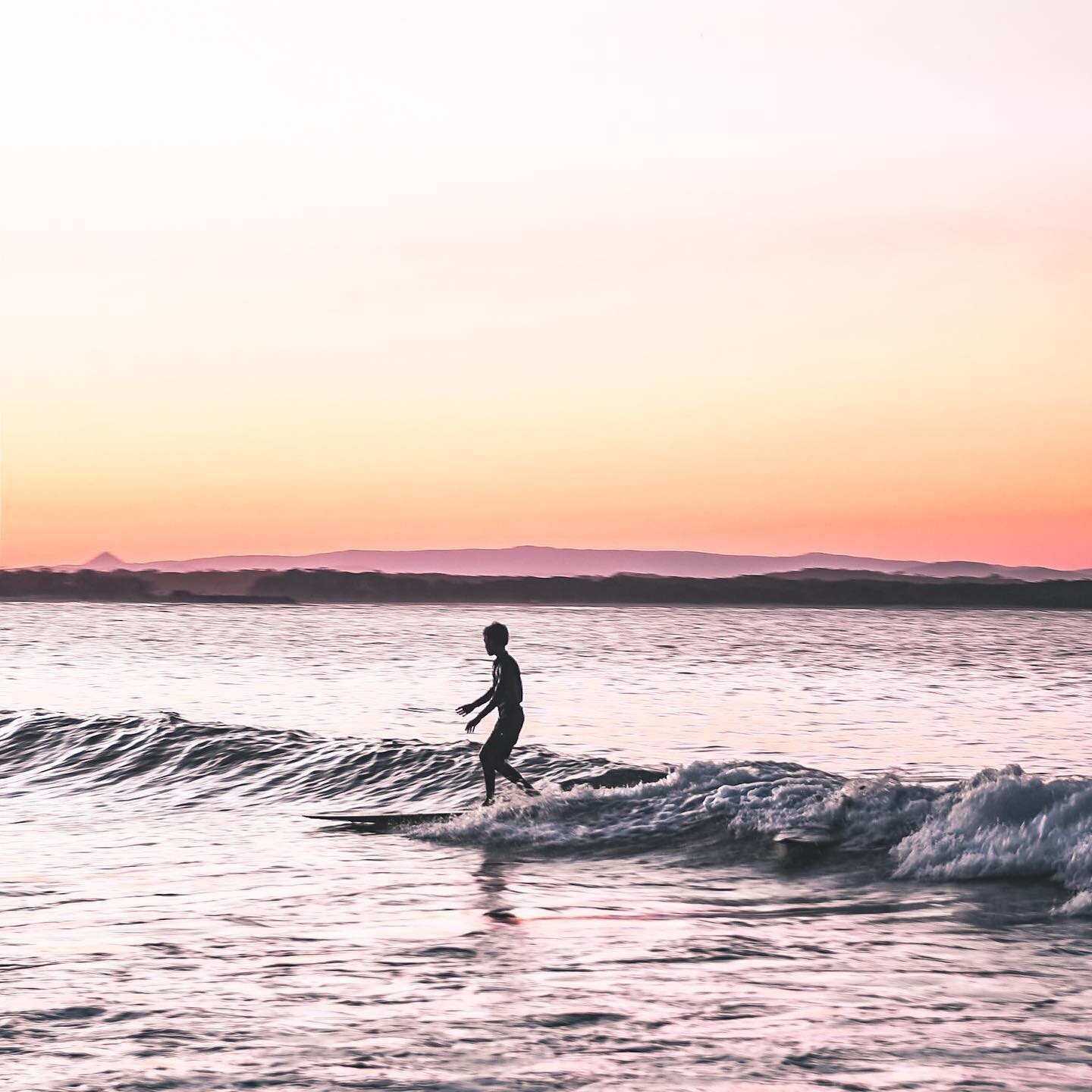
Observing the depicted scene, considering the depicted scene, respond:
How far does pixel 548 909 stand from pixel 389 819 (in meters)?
5.31

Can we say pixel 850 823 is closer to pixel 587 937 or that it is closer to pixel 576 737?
pixel 587 937

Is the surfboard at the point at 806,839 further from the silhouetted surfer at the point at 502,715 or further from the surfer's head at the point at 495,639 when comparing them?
the surfer's head at the point at 495,639

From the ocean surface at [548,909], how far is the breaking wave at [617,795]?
6 cm

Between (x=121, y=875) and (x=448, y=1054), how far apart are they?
613cm

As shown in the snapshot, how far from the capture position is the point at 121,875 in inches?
480

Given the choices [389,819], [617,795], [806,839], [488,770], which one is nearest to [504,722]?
[488,770]

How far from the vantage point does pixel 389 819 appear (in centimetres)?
1584

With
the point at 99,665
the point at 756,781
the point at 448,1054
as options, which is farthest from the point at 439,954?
the point at 99,665

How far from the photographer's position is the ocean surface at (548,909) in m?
7.05

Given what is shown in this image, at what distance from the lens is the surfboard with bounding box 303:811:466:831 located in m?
15.6

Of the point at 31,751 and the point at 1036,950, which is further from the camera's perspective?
the point at 31,751

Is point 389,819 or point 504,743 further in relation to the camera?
point 504,743

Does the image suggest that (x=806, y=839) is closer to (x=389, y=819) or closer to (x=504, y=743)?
(x=504, y=743)

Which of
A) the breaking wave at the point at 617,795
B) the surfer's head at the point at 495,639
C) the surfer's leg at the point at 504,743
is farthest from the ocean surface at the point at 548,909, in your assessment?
the surfer's head at the point at 495,639
